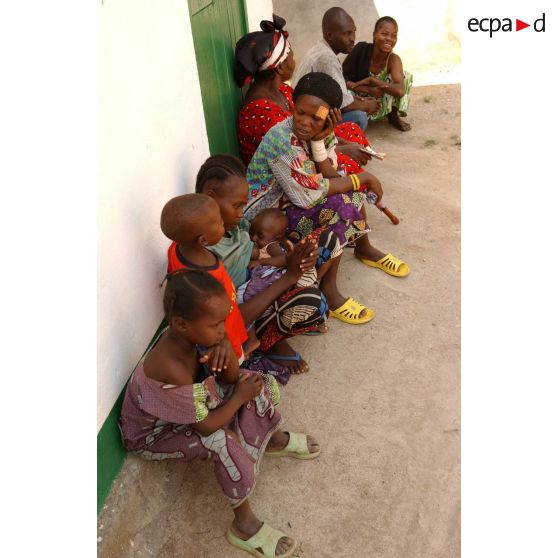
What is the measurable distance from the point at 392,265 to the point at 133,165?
6.42ft

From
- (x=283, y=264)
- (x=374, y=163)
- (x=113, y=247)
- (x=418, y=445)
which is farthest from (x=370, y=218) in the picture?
(x=113, y=247)

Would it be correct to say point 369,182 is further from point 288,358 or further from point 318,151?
point 288,358

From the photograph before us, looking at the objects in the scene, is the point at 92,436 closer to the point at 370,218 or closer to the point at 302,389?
the point at 302,389

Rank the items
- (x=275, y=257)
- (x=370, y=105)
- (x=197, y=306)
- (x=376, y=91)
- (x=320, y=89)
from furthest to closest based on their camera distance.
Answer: (x=376, y=91), (x=370, y=105), (x=320, y=89), (x=275, y=257), (x=197, y=306)

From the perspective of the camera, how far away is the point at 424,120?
5953mm

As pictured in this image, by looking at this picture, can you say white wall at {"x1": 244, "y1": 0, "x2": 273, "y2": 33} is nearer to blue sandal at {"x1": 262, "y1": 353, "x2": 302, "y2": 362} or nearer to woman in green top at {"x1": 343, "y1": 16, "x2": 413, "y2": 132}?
woman in green top at {"x1": 343, "y1": 16, "x2": 413, "y2": 132}

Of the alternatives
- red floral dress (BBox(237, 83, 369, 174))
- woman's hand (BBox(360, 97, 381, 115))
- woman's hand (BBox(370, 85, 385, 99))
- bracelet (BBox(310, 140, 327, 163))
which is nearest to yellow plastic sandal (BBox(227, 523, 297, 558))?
bracelet (BBox(310, 140, 327, 163))

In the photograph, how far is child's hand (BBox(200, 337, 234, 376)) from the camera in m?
2.05

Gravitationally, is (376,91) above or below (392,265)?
above

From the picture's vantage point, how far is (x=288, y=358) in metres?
3.02

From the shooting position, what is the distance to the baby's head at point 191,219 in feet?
7.23

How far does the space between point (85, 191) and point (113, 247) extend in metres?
0.74

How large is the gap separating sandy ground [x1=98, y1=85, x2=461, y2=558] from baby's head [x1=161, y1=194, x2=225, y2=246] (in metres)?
0.88

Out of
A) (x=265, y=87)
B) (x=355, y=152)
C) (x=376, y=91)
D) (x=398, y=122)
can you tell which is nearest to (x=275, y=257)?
(x=355, y=152)
